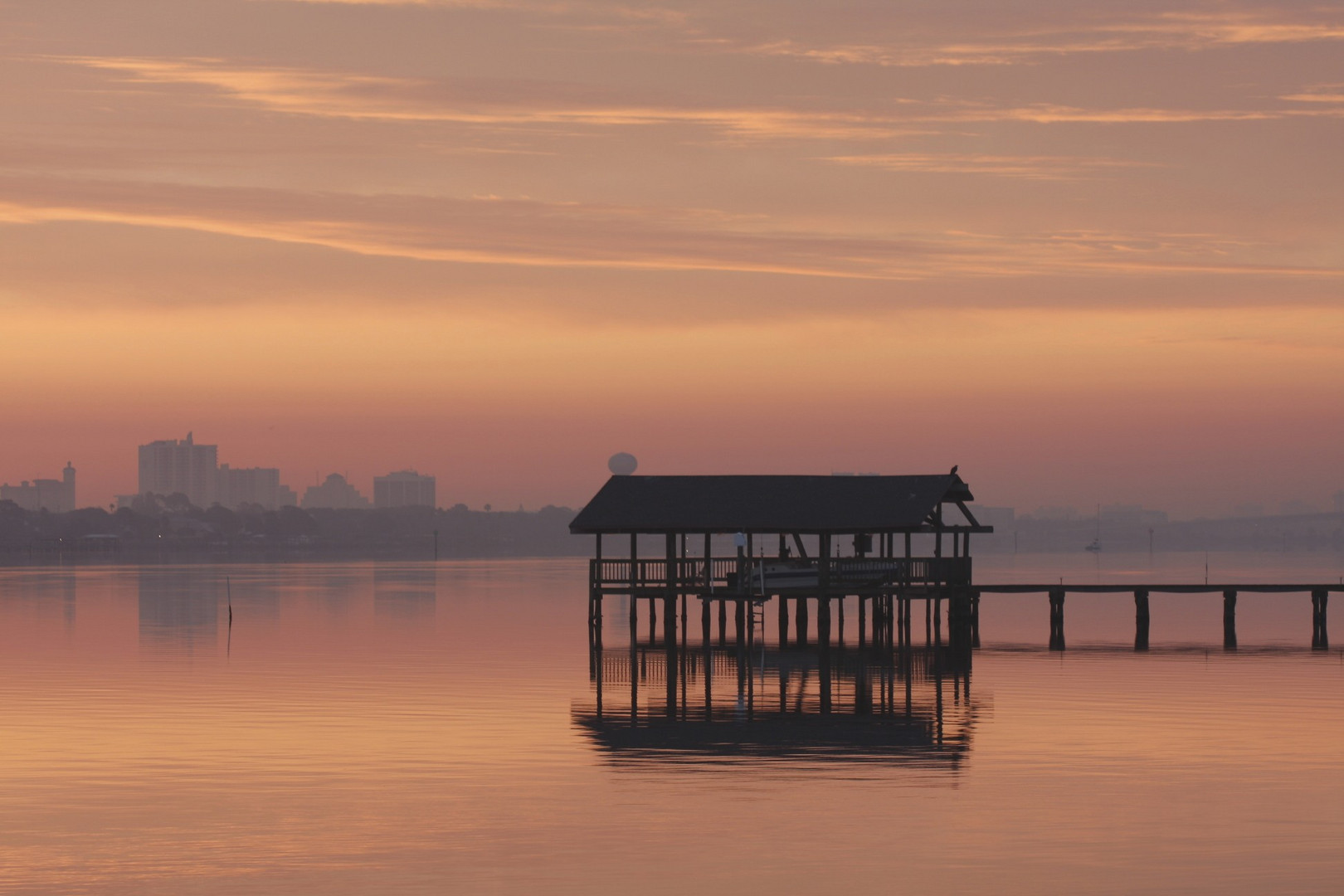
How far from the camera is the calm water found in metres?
25.1

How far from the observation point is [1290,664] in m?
60.0

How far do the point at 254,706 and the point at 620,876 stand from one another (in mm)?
24535

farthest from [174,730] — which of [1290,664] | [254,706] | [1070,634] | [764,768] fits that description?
[1070,634]

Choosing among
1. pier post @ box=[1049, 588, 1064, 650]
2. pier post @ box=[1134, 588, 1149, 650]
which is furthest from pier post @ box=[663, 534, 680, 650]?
pier post @ box=[1134, 588, 1149, 650]

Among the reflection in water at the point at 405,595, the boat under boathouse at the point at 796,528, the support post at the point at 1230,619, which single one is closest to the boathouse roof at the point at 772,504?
the boat under boathouse at the point at 796,528

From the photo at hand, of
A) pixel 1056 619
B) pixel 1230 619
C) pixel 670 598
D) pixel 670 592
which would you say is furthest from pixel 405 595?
pixel 1230 619

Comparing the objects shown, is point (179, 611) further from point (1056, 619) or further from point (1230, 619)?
point (1230, 619)

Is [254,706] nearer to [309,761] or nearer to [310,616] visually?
[309,761]

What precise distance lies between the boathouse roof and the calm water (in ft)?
15.1

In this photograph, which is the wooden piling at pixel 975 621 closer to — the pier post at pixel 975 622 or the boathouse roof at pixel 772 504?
the pier post at pixel 975 622

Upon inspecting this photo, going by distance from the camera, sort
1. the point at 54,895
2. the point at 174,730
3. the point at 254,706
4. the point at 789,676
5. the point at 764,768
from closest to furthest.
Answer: the point at 54,895 → the point at 764,768 → the point at 174,730 → the point at 254,706 → the point at 789,676

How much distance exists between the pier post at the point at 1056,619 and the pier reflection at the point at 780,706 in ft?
16.1

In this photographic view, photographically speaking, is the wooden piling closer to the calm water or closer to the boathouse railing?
the boathouse railing

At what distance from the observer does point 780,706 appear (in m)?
46.2
